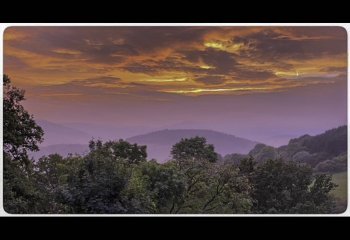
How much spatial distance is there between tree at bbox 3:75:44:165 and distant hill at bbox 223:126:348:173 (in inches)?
90.7

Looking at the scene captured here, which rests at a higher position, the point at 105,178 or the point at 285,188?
the point at 105,178

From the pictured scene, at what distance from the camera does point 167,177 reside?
10203mm

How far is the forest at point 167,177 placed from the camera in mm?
9992

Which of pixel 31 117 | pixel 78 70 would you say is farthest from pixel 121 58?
pixel 31 117

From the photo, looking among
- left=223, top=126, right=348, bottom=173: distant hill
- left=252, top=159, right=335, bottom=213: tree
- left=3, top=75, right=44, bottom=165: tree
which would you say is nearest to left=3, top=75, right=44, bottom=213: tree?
left=3, top=75, right=44, bottom=165: tree

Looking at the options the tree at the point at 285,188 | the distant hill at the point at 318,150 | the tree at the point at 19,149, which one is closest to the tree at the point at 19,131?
the tree at the point at 19,149

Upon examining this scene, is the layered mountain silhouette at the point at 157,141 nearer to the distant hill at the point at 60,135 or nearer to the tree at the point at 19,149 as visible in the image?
the distant hill at the point at 60,135

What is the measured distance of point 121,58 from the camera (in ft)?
32.7

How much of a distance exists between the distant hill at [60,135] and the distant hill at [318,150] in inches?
67.9

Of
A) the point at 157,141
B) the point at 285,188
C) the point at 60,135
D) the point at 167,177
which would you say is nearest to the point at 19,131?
the point at 60,135

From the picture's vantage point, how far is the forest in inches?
393

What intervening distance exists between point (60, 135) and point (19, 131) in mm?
554

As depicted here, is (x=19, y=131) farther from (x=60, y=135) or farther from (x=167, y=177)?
(x=167, y=177)
